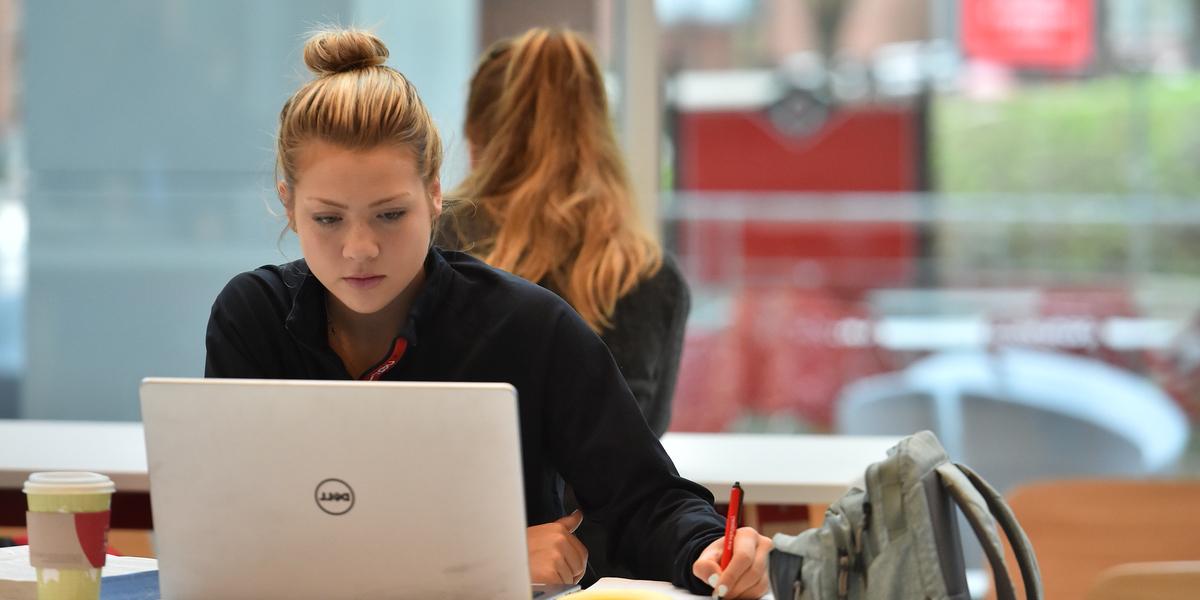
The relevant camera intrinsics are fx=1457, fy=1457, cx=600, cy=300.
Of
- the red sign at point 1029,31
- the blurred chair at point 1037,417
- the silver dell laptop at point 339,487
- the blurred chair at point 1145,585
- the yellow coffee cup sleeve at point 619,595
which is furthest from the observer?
the red sign at point 1029,31

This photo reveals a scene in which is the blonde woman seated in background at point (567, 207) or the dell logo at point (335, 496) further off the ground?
the blonde woman seated in background at point (567, 207)

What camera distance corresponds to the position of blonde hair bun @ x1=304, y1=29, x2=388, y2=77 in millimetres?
1615

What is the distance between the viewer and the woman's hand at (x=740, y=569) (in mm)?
1322

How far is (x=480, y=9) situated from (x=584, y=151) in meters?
1.39

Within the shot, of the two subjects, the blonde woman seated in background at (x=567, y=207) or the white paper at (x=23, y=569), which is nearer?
the white paper at (x=23, y=569)

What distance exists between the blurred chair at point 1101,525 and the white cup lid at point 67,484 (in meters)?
1.73

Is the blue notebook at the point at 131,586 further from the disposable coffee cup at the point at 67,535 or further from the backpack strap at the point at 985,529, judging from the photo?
the backpack strap at the point at 985,529

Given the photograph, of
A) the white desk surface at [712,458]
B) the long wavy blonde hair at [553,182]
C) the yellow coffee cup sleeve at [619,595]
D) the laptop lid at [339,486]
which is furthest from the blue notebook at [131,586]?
the long wavy blonde hair at [553,182]

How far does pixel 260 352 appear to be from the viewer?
163 centimetres

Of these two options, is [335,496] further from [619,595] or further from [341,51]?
[341,51]

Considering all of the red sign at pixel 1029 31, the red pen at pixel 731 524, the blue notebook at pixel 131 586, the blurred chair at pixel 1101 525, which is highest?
the red sign at pixel 1029 31

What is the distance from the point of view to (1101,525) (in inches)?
102

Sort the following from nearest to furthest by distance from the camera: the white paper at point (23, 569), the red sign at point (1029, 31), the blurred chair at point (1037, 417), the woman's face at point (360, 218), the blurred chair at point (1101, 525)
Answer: the white paper at point (23, 569) → the woman's face at point (360, 218) → the blurred chair at point (1101, 525) → the blurred chair at point (1037, 417) → the red sign at point (1029, 31)

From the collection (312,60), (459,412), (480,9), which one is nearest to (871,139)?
(480,9)
